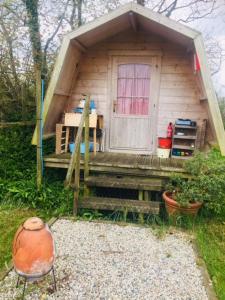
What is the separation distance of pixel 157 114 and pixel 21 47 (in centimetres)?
320

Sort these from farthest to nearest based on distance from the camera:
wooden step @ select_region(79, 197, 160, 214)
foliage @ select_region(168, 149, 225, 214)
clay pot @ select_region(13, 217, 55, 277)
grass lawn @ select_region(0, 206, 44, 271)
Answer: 1. wooden step @ select_region(79, 197, 160, 214)
2. foliage @ select_region(168, 149, 225, 214)
3. grass lawn @ select_region(0, 206, 44, 271)
4. clay pot @ select_region(13, 217, 55, 277)

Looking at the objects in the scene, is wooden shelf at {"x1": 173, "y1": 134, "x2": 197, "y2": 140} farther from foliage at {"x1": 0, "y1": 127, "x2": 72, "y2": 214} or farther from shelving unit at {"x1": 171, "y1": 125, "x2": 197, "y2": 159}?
foliage at {"x1": 0, "y1": 127, "x2": 72, "y2": 214}

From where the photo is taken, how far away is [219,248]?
3.18 m

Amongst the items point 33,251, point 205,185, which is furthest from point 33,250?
point 205,185

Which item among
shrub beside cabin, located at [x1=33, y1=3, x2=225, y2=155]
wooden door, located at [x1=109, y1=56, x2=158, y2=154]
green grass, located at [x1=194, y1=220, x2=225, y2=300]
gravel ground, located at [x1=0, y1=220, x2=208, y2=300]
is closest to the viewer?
gravel ground, located at [x1=0, y1=220, x2=208, y2=300]

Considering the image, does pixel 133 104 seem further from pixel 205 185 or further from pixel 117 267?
pixel 117 267

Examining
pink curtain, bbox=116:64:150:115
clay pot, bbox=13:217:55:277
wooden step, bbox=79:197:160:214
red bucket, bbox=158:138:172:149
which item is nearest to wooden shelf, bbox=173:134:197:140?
red bucket, bbox=158:138:172:149

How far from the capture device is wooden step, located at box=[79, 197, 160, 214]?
3773 millimetres

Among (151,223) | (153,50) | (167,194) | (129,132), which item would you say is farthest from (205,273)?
(153,50)

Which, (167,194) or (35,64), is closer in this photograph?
(167,194)

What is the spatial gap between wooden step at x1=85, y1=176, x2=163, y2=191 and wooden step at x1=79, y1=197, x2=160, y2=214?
315 mm

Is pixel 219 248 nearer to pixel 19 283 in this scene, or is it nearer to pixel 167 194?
pixel 167 194

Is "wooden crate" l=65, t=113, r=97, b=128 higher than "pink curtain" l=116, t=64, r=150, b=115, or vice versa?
"pink curtain" l=116, t=64, r=150, b=115

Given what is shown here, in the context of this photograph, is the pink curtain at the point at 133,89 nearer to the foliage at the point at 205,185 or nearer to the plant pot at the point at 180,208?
the foliage at the point at 205,185
